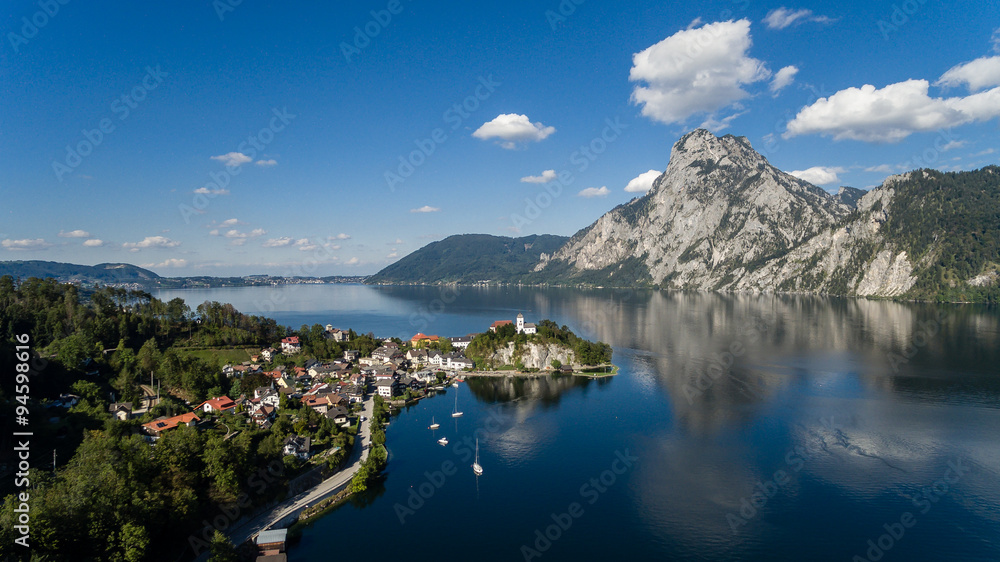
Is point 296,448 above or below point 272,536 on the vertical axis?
above

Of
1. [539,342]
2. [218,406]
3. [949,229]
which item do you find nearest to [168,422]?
[218,406]

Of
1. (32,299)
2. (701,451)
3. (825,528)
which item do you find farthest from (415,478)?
(32,299)

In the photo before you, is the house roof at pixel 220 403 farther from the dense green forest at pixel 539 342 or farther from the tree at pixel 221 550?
the dense green forest at pixel 539 342

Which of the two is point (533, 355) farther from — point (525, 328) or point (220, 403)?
point (220, 403)

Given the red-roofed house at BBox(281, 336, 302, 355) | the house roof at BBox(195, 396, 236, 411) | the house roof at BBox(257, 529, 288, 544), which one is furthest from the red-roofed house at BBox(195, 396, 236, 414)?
the red-roofed house at BBox(281, 336, 302, 355)

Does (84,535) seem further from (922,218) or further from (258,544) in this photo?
(922,218)

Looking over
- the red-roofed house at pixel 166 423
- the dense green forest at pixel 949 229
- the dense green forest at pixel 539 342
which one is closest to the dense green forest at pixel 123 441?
the red-roofed house at pixel 166 423

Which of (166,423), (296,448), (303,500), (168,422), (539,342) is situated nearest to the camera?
(303,500)
